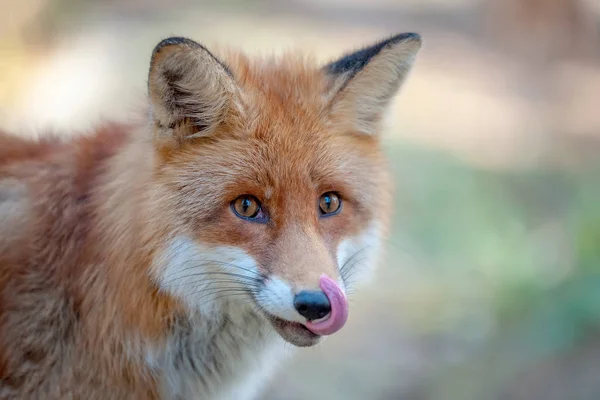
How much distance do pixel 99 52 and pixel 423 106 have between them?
4912 mm

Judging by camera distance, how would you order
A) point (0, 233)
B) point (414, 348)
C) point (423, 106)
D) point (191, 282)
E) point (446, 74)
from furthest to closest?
point (446, 74) → point (423, 106) → point (414, 348) → point (0, 233) → point (191, 282)

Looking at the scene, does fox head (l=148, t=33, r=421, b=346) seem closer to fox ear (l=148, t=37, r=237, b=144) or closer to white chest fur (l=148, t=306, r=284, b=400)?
fox ear (l=148, t=37, r=237, b=144)

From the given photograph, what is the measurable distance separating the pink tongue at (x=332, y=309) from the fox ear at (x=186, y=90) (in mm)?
873

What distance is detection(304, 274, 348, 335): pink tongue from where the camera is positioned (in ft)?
8.55

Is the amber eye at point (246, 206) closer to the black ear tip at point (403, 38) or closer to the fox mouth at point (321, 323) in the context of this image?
the fox mouth at point (321, 323)

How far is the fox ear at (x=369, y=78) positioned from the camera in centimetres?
319

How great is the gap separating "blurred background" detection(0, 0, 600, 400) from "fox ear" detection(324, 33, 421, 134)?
27 centimetres

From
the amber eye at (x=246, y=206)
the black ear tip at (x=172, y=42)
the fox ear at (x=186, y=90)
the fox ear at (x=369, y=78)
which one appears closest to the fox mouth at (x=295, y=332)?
the amber eye at (x=246, y=206)

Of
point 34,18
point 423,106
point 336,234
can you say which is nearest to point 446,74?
point 423,106

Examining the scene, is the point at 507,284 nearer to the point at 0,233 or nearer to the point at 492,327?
the point at 492,327

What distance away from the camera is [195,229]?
114 inches

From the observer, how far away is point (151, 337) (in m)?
3.02

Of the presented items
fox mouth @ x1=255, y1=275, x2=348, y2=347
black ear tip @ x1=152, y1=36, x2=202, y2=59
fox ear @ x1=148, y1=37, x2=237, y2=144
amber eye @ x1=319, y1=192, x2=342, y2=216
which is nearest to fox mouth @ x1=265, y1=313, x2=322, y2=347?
fox mouth @ x1=255, y1=275, x2=348, y2=347

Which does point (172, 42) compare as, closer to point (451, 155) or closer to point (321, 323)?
point (321, 323)
